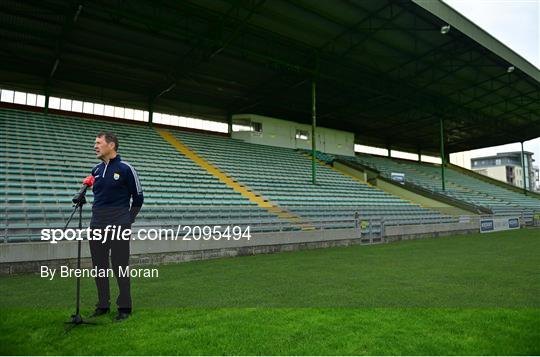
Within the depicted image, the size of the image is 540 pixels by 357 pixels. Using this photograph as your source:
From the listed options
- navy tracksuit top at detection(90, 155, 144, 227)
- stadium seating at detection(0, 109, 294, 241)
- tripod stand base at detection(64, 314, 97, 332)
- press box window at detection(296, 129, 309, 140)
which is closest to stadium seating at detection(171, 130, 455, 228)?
stadium seating at detection(0, 109, 294, 241)

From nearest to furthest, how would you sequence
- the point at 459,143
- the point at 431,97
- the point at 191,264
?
the point at 191,264
the point at 431,97
the point at 459,143

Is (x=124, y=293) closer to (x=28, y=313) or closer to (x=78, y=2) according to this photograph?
(x=28, y=313)

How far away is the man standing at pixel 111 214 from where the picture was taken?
3.79 metres

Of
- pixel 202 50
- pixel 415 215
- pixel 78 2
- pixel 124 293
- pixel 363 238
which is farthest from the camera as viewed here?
pixel 415 215

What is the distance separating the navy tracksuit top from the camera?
12.5ft

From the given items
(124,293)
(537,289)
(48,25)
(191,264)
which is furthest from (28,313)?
(48,25)

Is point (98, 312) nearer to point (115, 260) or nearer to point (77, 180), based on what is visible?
point (115, 260)

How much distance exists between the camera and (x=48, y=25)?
13.2 m

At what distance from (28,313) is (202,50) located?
44.5ft

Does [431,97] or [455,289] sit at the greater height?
[431,97]

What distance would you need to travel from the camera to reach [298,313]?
3955 millimetres

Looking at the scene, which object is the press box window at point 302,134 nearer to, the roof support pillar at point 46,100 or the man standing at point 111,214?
the roof support pillar at point 46,100

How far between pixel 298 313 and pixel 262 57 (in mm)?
13135

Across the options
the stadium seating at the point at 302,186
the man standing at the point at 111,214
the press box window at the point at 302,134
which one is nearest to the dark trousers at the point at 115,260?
the man standing at the point at 111,214
